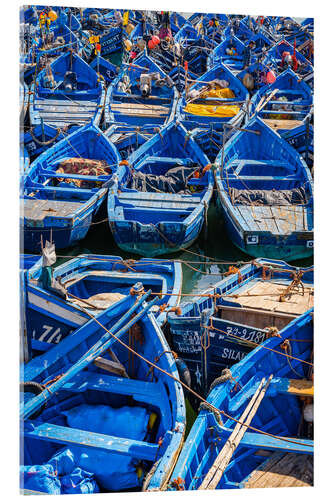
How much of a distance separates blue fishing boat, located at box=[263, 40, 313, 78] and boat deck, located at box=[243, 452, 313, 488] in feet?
30.6

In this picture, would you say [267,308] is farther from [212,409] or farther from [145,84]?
[145,84]

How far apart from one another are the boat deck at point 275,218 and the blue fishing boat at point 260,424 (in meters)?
2.03

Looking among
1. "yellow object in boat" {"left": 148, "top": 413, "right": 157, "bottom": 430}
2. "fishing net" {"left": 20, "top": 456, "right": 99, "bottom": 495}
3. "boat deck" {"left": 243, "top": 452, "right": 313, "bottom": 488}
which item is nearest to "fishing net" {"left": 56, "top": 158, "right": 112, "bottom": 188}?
"yellow object in boat" {"left": 148, "top": 413, "right": 157, "bottom": 430}

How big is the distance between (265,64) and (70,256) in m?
8.54

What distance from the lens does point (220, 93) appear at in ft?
37.1

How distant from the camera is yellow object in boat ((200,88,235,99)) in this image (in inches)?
441

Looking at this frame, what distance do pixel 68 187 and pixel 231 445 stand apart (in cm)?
502

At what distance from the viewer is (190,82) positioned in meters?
12.0

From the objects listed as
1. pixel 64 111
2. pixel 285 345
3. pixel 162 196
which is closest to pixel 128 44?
pixel 64 111

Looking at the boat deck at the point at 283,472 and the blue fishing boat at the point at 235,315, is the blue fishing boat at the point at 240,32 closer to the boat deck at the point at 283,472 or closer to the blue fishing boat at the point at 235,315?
the blue fishing boat at the point at 235,315

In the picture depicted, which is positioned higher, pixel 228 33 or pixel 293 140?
pixel 228 33

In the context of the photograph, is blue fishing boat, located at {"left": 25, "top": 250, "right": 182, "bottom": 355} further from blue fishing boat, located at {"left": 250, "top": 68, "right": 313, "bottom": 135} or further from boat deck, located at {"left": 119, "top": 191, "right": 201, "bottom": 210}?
blue fishing boat, located at {"left": 250, "top": 68, "right": 313, "bottom": 135}

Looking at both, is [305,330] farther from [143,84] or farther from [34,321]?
[143,84]

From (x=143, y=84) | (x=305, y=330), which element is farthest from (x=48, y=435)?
(x=143, y=84)
